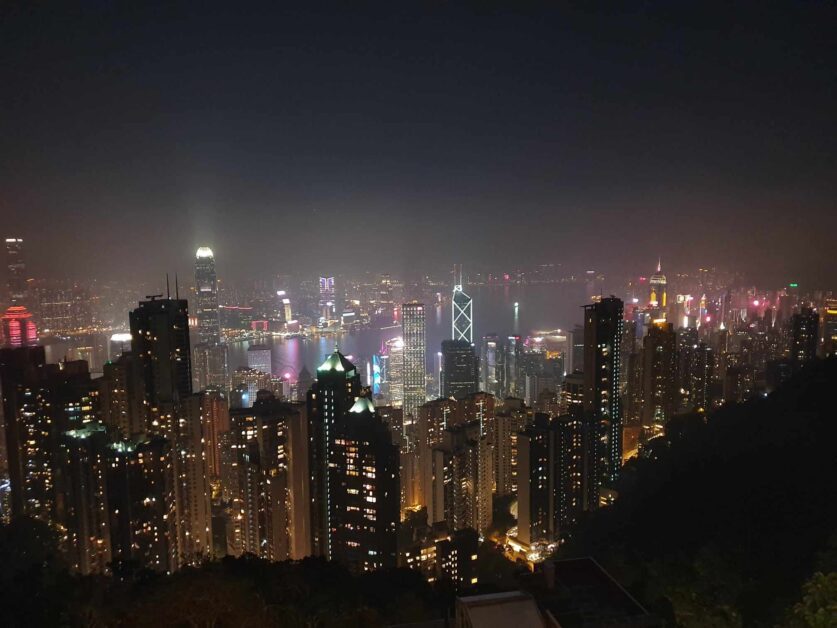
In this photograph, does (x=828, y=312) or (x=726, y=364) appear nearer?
(x=828, y=312)

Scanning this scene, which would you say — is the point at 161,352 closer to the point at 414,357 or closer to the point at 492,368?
the point at 414,357

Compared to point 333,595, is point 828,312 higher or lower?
higher

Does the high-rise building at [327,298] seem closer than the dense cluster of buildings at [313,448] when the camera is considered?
No

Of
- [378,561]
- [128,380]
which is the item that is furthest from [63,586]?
[128,380]

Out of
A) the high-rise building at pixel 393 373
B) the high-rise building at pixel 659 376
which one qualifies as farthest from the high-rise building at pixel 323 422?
the high-rise building at pixel 393 373

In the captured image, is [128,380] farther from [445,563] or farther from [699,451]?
[699,451]

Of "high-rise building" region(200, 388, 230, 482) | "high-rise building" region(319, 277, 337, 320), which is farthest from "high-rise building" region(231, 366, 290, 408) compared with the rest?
"high-rise building" region(319, 277, 337, 320)

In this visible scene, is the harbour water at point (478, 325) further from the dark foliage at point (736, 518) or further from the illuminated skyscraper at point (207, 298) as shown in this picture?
the dark foliage at point (736, 518)
